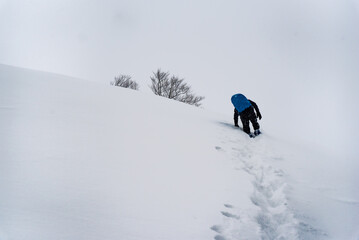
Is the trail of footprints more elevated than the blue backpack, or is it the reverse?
the blue backpack

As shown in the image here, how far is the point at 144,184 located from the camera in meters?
2.16

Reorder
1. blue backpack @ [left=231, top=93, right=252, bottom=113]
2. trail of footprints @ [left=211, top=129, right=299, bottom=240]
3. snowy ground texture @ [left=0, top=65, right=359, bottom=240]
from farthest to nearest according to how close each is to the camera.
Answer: blue backpack @ [left=231, top=93, right=252, bottom=113] < trail of footprints @ [left=211, top=129, right=299, bottom=240] < snowy ground texture @ [left=0, top=65, right=359, bottom=240]

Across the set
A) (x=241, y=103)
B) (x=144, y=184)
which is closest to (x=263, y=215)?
(x=144, y=184)

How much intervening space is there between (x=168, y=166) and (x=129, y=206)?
3.12 feet

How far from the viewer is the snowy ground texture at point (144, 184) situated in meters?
1.58

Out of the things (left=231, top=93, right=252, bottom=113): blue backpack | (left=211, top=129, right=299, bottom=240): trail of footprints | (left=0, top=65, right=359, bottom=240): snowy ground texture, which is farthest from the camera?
(left=231, top=93, right=252, bottom=113): blue backpack

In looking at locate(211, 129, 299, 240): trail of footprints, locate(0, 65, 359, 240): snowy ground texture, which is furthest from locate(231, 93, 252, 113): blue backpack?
locate(211, 129, 299, 240): trail of footprints

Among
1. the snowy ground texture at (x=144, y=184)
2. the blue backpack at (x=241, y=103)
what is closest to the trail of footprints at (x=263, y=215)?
the snowy ground texture at (x=144, y=184)

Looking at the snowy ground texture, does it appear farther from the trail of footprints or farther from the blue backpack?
the blue backpack

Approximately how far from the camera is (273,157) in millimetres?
4039

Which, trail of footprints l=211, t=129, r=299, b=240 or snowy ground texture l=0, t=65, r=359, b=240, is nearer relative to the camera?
snowy ground texture l=0, t=65, r=359, b=240

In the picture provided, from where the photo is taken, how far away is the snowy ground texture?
5.17 feet

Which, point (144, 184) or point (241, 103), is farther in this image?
point (241, 103)

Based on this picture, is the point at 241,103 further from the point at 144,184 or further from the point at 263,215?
the point at 144,184
